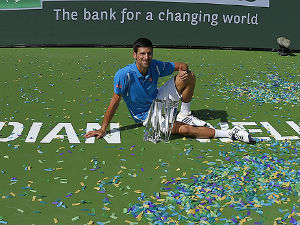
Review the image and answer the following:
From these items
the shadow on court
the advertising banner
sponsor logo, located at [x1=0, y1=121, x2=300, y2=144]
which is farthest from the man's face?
the advertising banner

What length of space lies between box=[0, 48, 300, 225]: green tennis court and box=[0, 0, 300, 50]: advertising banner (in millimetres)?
5088

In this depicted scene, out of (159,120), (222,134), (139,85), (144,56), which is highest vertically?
(144,56)

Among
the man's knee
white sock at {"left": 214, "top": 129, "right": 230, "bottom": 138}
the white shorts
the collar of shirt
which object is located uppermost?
the collar of shirt

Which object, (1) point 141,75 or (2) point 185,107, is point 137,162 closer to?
(1) point 141,75

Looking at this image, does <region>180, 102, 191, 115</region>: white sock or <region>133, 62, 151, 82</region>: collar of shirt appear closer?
<region>133, 62, 151, 82</region>: collar of shirt

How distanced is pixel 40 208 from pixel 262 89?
7.19 meters

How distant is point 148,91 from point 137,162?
1412 millimetres

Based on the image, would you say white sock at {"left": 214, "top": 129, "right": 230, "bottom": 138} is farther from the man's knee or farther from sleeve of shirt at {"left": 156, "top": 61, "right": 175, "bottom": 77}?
sleeve of shirt at {"left": 156, "top": 61, "right": 175, "bottom": 77}

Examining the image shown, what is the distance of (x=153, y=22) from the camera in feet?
53.2

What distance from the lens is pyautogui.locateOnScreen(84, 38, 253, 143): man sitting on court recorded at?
711cm

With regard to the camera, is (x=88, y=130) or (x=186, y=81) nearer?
(x=186, y=81)

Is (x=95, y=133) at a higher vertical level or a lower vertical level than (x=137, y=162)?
higher

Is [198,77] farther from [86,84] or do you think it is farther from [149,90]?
[149,90]

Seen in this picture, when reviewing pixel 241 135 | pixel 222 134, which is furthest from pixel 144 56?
pixel 241 135
